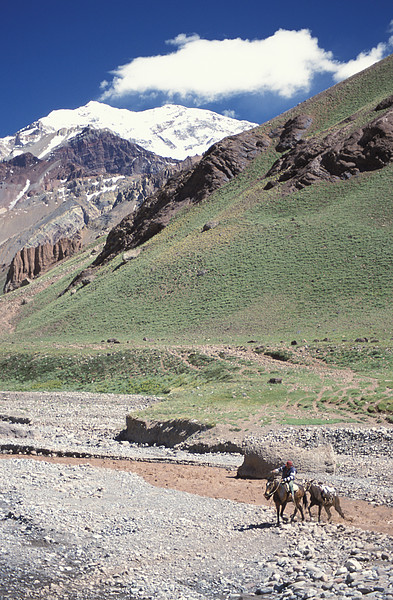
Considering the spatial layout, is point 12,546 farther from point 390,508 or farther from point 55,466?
point 390,508

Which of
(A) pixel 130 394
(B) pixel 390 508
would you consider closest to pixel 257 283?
(A) pixel 130 394

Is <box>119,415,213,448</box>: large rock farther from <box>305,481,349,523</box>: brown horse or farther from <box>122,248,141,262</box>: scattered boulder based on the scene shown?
<box>122,248,141,262</box>: scattered boulder

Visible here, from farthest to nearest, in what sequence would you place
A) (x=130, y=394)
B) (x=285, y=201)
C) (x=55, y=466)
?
(x=285, y=201), (x=130, y=394), (x=55, y=466)

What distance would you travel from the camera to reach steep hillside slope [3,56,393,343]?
186 feet

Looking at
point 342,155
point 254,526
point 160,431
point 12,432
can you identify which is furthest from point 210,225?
point 254,526

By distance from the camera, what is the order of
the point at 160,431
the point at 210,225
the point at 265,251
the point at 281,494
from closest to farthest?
1. the point at 281,494
2. the point at 160,431
3. the point at 265,251
4. the point at 210,225

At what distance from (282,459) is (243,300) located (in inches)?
1683

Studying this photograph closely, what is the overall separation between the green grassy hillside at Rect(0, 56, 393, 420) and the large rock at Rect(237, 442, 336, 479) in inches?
289

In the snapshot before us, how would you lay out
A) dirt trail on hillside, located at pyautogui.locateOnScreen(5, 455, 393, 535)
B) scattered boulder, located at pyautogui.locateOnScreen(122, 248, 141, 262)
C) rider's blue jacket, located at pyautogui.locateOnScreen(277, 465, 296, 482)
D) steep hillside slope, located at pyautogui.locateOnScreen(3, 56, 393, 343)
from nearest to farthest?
rider's blue jacket, located at pyautogui.locateOnScreen(277, 465, 296, 482) < dirt trail on hillside, located at pyautogui.locateOnScreen(5, 455, 393, 535) < steep hillside slope, located at pyautogui.locateOnScreen(3, 56, 393, 343) < scattered boulder, located at pyautogui.locateOnScreen(122, 248, 141, 262)

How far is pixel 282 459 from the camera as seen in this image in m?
18.8

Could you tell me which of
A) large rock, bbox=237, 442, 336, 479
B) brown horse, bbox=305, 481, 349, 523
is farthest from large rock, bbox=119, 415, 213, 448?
brown horse, bbox=305, 481, 349, 523

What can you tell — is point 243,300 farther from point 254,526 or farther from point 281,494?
point 281,494

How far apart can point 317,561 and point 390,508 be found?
444 centimetres

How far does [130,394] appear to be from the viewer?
40.4 metres
